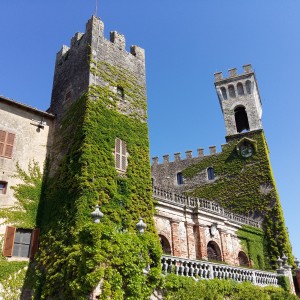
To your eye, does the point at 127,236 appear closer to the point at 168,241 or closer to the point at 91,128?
the point at 91,128

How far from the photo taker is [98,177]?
52.9ft

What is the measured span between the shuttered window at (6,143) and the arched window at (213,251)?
14.9m

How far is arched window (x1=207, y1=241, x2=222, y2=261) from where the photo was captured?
80.4 feet

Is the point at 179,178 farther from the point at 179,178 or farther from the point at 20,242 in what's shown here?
the point at 20,242

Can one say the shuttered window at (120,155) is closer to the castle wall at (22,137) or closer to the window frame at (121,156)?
the window frame at (121,156)

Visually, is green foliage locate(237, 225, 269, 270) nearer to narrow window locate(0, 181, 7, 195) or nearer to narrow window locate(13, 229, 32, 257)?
narrow window locate(13, 229, 32, 257)

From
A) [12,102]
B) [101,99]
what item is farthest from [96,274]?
[12,102]

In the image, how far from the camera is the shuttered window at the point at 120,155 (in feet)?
57.9

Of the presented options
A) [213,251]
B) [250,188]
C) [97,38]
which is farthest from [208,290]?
[250,188]

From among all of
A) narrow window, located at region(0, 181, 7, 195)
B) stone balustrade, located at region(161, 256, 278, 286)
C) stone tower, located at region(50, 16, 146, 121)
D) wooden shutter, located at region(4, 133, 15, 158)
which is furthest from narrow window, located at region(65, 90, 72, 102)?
stone balustrade, located at region(161, 256, 278, 286)

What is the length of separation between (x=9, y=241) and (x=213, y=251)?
1472cm

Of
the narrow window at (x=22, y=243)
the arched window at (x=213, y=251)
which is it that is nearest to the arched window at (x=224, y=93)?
the arched window at (x=213, y=251)

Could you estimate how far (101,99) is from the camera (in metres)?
18.7

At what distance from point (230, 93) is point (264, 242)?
57.0 ft
